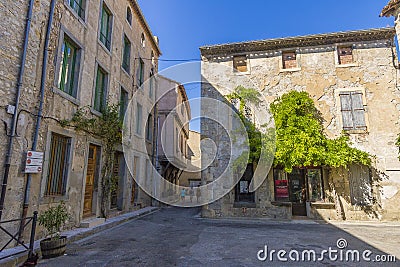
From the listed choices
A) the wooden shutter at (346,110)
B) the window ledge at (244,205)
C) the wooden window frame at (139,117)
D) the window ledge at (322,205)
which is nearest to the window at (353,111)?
the wooden shutter at (346,110)

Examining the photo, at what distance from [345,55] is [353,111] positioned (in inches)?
103

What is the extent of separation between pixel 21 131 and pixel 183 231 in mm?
4927

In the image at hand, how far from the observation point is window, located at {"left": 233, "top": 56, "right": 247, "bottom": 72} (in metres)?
11.7

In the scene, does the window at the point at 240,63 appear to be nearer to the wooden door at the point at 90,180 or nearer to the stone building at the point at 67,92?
the stone building at the point at 67,92

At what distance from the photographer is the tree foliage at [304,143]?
9.23 metres

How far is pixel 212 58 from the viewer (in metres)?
11.8

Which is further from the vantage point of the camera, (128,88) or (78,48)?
(128,88)

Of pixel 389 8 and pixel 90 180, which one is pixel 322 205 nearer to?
pixel 389 8

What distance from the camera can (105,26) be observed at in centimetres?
921

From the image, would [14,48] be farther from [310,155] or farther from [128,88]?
[310,155]

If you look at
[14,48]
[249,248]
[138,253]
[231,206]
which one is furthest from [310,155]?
[14,48]

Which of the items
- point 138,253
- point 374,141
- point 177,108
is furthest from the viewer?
point 177,108

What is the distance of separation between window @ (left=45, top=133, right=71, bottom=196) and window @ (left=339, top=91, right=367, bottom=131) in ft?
33.7

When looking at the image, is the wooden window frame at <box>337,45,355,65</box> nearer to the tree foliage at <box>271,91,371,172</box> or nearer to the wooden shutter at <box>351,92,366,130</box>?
the wooden shutter at <box>351,92,366,130</box>
